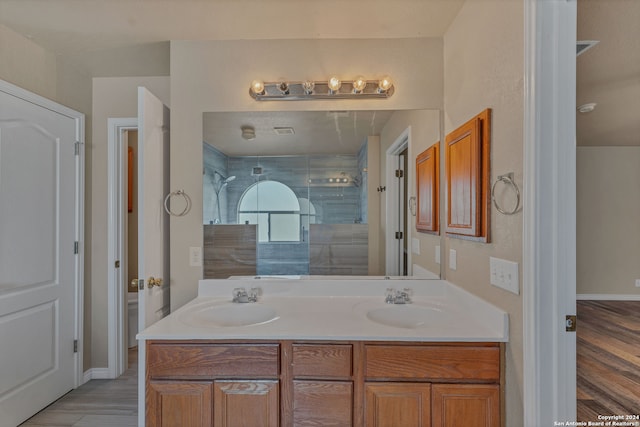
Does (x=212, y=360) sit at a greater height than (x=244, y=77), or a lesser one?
lesser

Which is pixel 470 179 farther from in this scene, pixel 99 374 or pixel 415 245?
pixel 99 374

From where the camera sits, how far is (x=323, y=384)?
1321mm

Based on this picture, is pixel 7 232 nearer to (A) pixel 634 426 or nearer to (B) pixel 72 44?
(B) pixel 72 44

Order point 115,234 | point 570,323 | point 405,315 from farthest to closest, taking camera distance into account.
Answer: point 115,234 → point 405,315 → point 570,323

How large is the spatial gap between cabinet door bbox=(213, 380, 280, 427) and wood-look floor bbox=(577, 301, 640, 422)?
1.94m

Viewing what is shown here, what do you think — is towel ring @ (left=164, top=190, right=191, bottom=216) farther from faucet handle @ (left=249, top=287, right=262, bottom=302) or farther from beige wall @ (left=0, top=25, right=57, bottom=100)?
beige wall @ (left=0, top=25, right=57, bottom=100)

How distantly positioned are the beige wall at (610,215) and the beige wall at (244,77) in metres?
4.71

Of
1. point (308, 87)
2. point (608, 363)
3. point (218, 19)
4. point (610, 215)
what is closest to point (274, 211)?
point (308, 87)

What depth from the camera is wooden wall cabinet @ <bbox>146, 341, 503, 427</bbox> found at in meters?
1.29

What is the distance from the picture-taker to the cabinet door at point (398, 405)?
129 centimetres

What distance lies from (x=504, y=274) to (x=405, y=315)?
24.4 inches

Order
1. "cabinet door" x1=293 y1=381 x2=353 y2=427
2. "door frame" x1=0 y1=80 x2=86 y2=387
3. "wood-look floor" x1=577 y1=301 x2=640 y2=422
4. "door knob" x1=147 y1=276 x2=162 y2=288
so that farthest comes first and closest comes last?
"door frame" x1=0 y1=80 x2=86 y2=387 < "wood-look floor" x1=577 y1=301 x2=640 y2=422 < "door knob" x1=147 y1=276 x2=162 y2=288 < "cabinet door" x1=293 y1=381 x2=353 y2=427

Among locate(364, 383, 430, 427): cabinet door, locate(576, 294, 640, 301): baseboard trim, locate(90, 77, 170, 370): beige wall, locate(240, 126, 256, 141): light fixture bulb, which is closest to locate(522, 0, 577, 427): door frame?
locate(364, 383, 430, 427): cabinet door

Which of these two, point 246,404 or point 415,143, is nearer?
point 246,404
